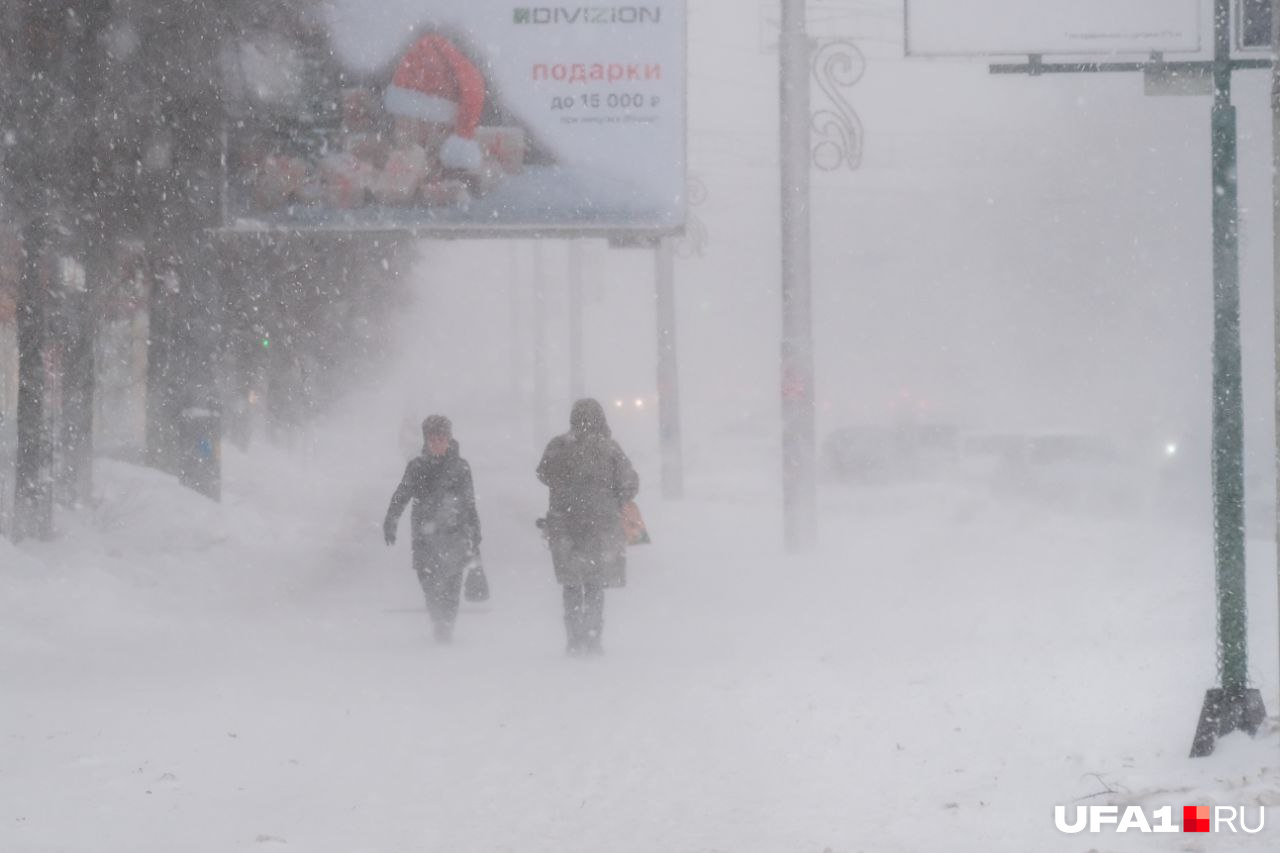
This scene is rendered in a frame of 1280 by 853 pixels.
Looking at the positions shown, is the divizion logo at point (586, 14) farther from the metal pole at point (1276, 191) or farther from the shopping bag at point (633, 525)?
the metal pole at point (1276, 191)

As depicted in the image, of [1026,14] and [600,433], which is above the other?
[1026,14]

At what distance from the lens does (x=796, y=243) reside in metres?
16.1

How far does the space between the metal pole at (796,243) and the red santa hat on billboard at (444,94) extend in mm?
3249

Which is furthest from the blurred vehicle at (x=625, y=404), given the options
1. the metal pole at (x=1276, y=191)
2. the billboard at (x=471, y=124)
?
the metal pole at (x=1276, y=191)

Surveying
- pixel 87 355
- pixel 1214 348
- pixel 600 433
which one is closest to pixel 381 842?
pixel 1214 348

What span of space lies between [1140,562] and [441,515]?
8.42 m

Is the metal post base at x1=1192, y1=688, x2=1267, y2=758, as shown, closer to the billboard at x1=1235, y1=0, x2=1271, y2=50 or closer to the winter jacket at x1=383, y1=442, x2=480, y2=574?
the billboard at x1=1235, y1=0, x2=1271, y2=50

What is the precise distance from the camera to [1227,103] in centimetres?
691

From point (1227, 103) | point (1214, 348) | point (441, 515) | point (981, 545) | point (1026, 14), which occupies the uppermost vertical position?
point (1026, 14)

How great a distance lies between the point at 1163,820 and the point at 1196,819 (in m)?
0.11

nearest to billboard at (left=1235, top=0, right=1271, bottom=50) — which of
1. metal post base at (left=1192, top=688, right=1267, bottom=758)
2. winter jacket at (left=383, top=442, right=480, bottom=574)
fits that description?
metal post base at (left=1192, top=688, right=1267, bottom=758)

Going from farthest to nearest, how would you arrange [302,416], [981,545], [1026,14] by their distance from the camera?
[302,416] → [981,545] → [1026,14]

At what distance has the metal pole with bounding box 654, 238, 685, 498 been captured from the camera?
25531 millimetres

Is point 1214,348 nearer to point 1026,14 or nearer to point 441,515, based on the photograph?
point 1026,14
